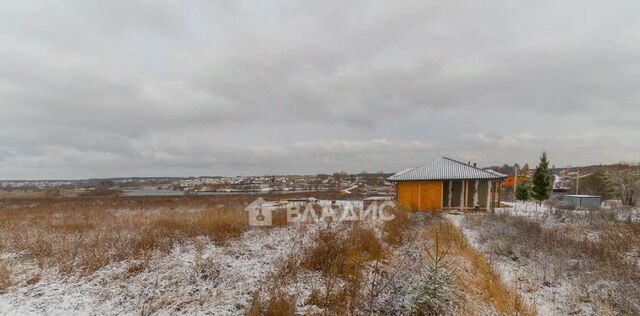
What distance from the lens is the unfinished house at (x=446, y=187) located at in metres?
16.5

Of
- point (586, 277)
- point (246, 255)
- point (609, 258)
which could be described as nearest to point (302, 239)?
point (246, 255)

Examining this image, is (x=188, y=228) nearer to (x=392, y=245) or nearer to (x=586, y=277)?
(x=392, y=245)

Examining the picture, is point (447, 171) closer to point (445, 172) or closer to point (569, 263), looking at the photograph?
point (445, 172)

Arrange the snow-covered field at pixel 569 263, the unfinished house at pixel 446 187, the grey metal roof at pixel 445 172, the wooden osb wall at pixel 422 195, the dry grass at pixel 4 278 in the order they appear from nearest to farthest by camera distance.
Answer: the dry grass at pixel 4 278, the snow-covered field at pixel 569 263, the grey metal roof at pixel 445 172, the unfinished house at pixel 446 187, the wooden osb wall at pixel 422 195

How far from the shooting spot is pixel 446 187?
1834 cm

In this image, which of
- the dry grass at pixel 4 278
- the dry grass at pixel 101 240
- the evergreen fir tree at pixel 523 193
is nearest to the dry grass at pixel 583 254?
the dry grass at pixel 101 240

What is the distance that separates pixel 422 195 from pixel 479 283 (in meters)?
12.2

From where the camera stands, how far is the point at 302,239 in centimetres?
768

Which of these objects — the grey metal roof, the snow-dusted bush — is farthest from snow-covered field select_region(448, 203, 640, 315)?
the grey metal roof

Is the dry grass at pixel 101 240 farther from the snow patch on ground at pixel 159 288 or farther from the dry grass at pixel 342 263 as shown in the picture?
the dry grass at pixel 342 263

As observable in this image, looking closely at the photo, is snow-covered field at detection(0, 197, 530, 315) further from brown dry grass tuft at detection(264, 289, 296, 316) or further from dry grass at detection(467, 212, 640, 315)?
dry grass at detection(467, 212, 640, 315)

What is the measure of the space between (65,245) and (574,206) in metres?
24.9

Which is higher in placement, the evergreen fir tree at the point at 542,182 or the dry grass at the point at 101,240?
the evergreen fir tree at the point at 542,182

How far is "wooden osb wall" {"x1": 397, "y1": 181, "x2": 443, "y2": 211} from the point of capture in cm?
1666
